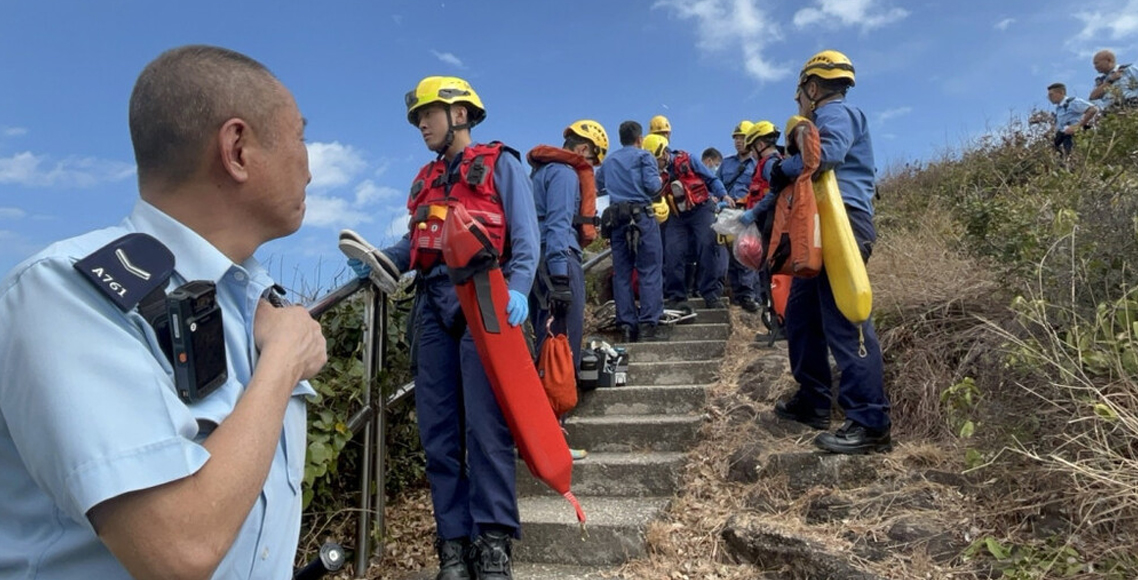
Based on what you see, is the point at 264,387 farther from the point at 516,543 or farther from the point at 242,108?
the point at 516,543

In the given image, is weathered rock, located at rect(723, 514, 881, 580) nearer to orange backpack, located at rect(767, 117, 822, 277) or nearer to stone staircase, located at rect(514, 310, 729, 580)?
stone staircase, located at rect(514, 310, 729, 580)

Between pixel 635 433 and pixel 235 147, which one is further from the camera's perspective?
pixel 635 433

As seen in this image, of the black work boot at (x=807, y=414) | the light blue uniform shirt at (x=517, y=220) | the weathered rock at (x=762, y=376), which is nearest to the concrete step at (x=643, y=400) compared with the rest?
the weathered rock at (x=762, y=376)

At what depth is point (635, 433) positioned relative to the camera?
4.97 metres

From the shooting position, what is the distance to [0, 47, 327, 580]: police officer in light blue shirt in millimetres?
936

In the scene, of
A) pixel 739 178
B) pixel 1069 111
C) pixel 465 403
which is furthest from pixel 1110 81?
pixel 465 403

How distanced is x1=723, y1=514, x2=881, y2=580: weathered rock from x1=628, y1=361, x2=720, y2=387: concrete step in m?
2.13

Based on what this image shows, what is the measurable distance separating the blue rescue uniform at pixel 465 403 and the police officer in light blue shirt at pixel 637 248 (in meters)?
3.26

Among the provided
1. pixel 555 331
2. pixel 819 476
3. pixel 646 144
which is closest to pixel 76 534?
pixel 819 476

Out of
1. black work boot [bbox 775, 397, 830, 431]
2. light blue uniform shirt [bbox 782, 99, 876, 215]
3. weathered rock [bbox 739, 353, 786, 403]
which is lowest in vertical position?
black work boot [bbox 775, 397, 830, 431]

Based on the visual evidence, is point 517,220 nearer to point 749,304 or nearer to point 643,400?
point 643,400

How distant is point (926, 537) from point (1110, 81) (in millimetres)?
8021

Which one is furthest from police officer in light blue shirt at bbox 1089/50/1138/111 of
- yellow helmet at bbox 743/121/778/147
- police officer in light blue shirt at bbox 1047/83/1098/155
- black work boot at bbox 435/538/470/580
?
black work boot at bbox 435/538/470/580

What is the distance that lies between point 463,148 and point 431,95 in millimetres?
283
